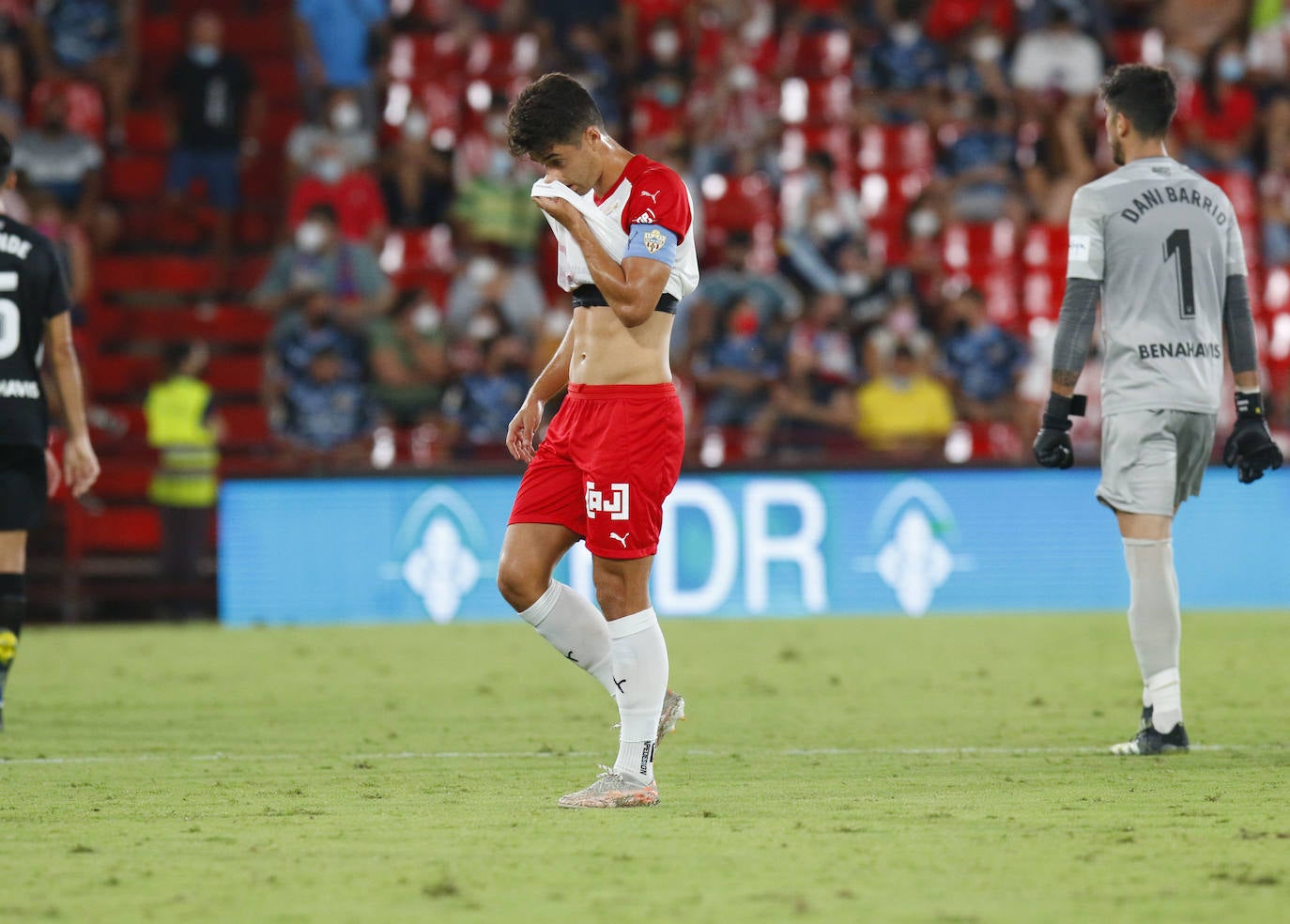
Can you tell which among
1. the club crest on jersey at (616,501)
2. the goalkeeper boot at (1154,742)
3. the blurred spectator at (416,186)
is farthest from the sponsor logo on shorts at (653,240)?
the blurred spectator at (416,186)

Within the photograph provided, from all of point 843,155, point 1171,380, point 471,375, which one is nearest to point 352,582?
point 471,375

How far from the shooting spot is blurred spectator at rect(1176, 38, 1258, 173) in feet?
61.8

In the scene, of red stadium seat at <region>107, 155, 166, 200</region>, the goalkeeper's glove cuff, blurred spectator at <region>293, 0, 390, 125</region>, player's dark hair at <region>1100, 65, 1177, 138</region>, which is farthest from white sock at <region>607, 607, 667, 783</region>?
red stadium seat at <region>107, 155, 166, 200</region>

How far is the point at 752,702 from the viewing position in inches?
360

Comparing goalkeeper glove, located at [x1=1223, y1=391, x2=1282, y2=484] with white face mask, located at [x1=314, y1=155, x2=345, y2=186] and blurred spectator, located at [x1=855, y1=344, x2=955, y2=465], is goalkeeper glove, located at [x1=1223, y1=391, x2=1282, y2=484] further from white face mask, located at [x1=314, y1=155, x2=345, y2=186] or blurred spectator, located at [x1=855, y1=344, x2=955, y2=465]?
white face mask, located at [x1=314, y1=155, x2=345, y2=186]

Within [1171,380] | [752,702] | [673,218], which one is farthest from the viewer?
[752,702]

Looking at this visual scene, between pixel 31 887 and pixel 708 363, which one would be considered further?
pixel 708 363

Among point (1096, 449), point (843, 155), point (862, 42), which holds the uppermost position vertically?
point (862, 42)

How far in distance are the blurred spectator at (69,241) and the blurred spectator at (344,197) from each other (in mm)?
1909

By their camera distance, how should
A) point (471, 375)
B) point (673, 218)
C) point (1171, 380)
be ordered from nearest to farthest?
point (673, 218) < point (1171, 380) < point (471, 375)

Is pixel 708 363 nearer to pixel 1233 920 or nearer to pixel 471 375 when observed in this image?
pixel 471 375

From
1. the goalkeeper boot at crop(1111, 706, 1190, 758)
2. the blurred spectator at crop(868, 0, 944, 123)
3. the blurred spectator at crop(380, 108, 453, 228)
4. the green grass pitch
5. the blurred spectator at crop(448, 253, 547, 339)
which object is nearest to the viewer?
the green grass pitch

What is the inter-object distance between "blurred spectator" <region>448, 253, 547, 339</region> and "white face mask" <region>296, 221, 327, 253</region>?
1203 millimetres

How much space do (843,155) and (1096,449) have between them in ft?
17.1
